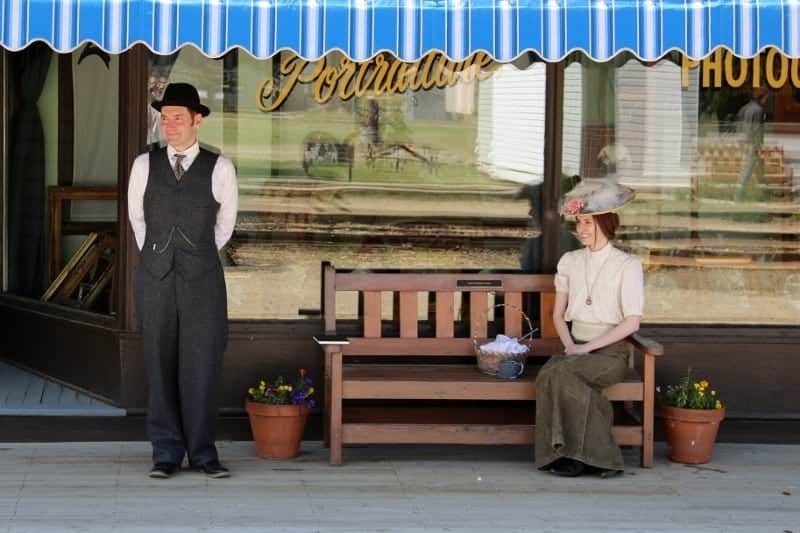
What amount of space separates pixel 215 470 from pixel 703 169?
10.2 feet

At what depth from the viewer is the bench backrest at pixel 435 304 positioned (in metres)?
7.29

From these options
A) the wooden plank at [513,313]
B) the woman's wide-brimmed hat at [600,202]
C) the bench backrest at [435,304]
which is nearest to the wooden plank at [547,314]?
the bench backrest at [435,304]

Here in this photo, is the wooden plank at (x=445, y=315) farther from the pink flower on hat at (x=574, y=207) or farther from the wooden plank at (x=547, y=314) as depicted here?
the pink flower on hat at (x=574, y=207)

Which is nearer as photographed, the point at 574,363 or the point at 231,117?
the point at 574,363

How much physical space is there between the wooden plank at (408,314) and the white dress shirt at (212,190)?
113 cm

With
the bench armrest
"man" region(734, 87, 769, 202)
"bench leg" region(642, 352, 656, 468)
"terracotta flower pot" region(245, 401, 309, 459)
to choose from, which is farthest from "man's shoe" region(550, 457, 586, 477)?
"man" region(734, 87, 769, 202)

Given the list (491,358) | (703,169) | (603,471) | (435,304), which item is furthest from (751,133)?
(603,471)

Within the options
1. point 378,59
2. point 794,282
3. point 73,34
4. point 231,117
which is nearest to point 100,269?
point 231,117

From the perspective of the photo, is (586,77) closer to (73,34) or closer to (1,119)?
(73,34)

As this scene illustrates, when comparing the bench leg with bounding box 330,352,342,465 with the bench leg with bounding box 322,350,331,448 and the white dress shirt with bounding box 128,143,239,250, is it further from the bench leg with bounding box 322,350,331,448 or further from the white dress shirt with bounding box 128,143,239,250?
the white dress shirt with bounding box 128,143,239,250

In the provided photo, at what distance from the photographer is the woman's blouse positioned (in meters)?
6.82

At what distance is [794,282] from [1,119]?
4796 millimetres

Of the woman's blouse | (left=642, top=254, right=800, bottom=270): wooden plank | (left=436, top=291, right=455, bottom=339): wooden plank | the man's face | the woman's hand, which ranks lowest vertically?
the woman's hand

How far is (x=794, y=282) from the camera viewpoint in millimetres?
8055
